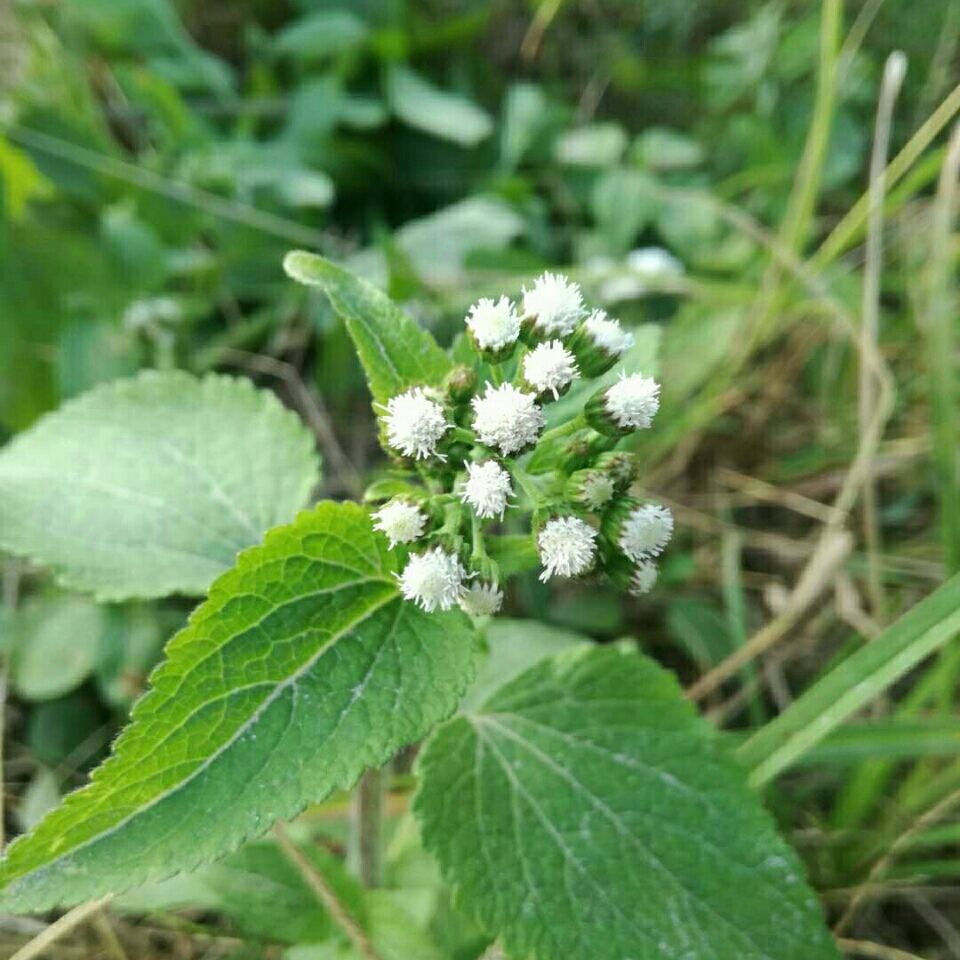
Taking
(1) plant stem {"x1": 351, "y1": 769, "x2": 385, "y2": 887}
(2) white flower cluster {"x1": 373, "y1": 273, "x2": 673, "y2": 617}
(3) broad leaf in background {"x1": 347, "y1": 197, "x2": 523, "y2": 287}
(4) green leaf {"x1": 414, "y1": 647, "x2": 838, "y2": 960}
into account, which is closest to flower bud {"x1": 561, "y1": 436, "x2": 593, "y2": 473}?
(2) white flower cluster {"x1": 373, "y1": 273, "x2": 673, "y2": 617}

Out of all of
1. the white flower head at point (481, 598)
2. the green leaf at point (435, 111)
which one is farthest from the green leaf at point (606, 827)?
the green leaf at point (435, 111)

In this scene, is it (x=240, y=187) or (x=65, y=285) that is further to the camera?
(x=240, y=187)

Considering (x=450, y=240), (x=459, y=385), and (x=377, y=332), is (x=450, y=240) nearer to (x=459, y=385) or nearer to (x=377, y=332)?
(x=377, y=332)

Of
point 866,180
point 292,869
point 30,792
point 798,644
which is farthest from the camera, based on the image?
point 866,180

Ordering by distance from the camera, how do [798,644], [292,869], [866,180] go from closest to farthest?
1. [292,869]
2. [798,644]
3. [866,180]

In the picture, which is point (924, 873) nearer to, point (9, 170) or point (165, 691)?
point (165, 691)

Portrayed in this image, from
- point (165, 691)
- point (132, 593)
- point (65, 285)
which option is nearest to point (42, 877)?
point (165, 691)

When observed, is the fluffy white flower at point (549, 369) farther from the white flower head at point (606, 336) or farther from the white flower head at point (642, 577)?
the white flower head at point (642, 577)
